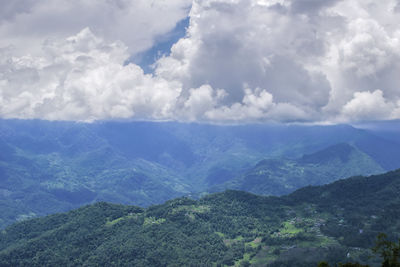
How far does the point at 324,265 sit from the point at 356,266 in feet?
29.5

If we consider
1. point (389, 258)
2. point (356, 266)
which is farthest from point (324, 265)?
point (389, 258)

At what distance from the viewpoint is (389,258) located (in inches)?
4250

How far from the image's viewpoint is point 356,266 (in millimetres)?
106250

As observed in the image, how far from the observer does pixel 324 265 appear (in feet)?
354

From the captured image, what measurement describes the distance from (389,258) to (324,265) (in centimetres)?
1956

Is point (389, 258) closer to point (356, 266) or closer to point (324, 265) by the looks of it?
point (356, 266)

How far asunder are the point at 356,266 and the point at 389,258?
35.7ft
